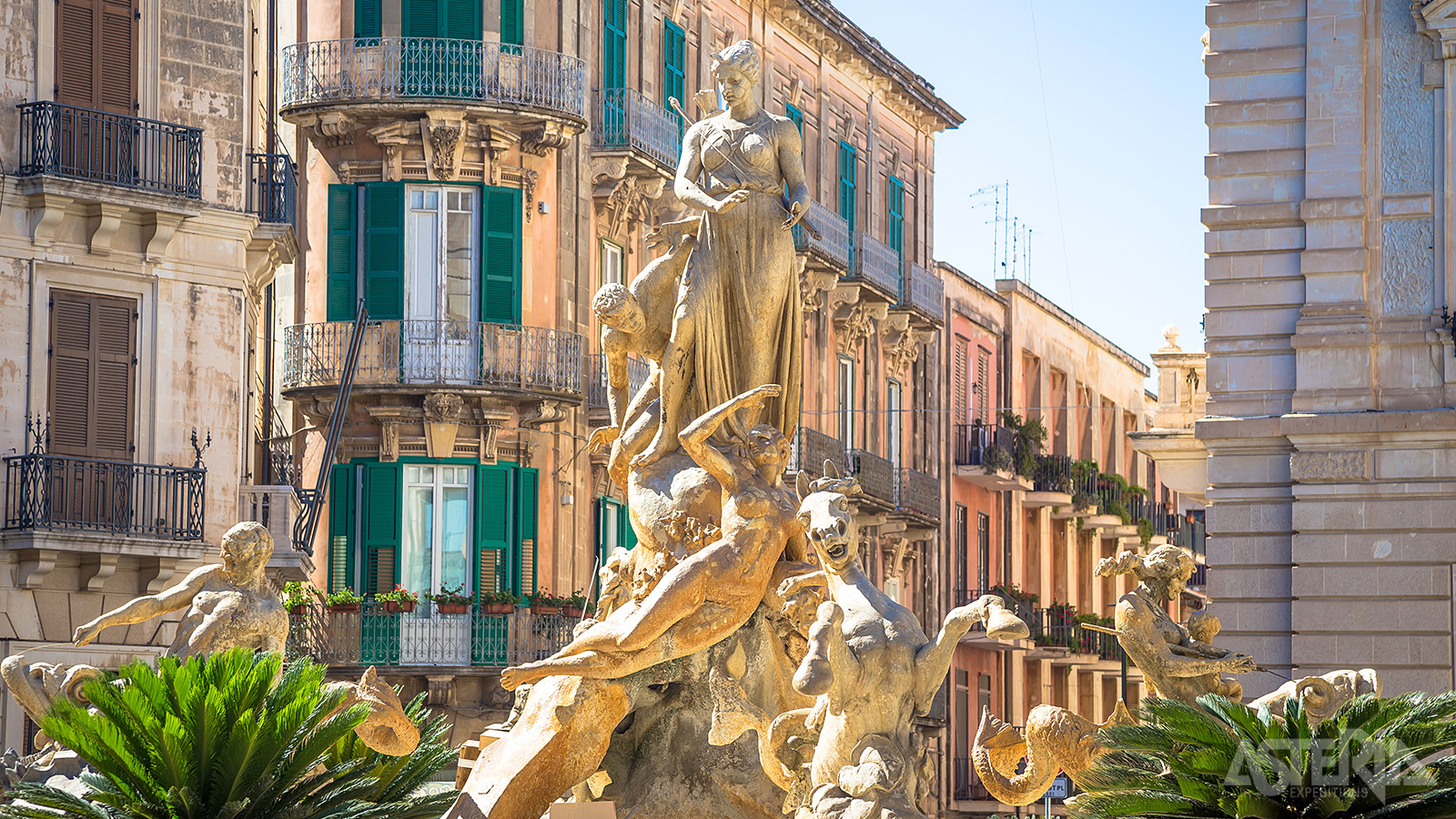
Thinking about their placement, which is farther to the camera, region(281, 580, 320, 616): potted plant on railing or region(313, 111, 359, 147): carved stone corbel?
region(313, 111, 359, 147): carved stone corbel

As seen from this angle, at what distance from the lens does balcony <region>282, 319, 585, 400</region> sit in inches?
1099

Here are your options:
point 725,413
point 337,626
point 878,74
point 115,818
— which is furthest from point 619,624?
point 878,74

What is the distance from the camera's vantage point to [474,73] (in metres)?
28.2

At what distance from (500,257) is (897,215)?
14996 mm

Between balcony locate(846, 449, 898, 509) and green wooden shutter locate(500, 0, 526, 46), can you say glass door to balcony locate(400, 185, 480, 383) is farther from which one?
balcony locate(846, 449, 898, 509)

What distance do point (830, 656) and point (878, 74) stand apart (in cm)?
3219

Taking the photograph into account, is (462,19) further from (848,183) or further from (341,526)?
(848,183)

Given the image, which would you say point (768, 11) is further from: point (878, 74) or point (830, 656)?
point (830, 656)

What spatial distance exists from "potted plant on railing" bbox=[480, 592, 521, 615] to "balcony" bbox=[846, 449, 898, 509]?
11095 mm

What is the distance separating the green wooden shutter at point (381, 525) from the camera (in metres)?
27.9

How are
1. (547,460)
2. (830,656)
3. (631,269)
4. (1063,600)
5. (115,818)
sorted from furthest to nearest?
(1063,600) < (631,269) < (547,460) < (115,818) < (830,656)

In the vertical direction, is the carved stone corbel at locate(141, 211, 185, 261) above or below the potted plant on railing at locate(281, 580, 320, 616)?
above

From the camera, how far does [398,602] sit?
2694 centimetres

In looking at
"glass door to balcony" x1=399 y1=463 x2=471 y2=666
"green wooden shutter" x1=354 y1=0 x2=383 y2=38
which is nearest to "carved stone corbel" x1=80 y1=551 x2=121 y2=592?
"glass door to balcony" x1=399 y1=463 x2=471 y2=666
